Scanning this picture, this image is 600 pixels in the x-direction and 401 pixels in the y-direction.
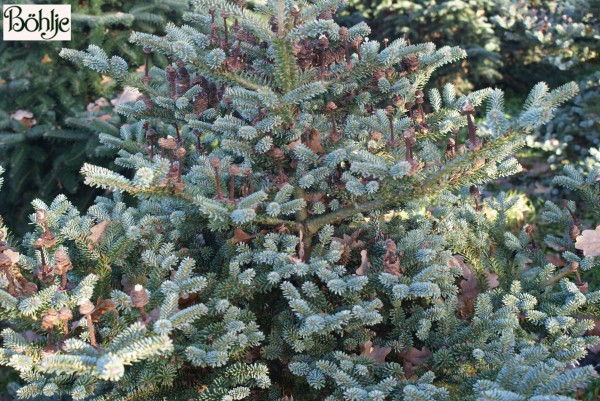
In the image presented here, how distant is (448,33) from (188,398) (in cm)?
431

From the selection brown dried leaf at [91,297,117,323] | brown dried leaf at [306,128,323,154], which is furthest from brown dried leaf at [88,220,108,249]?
brown dried leaf at [306,128,323,154]

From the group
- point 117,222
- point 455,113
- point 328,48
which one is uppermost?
point 328,48

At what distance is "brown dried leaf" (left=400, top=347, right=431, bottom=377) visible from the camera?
6.05ft

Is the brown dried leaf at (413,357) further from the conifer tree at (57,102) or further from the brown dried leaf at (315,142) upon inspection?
the conifer tree at (57,102)

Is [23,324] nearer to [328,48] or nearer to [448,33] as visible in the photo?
[328,48]

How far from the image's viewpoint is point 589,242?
206cm

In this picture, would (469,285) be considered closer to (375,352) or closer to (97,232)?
(375,352)

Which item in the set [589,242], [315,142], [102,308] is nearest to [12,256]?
[102,308]

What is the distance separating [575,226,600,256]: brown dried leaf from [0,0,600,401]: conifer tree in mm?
46

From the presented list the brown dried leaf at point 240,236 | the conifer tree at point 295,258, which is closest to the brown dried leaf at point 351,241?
the conifer tree at point 295,258

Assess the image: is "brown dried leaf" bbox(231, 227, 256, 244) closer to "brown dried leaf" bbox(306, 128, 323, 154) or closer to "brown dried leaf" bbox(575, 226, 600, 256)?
"brown dried leaf" bbox(306, 128, 323, 154)

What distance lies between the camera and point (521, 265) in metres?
2.21

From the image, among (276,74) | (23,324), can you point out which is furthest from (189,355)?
(276,74)

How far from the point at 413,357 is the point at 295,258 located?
529mm
